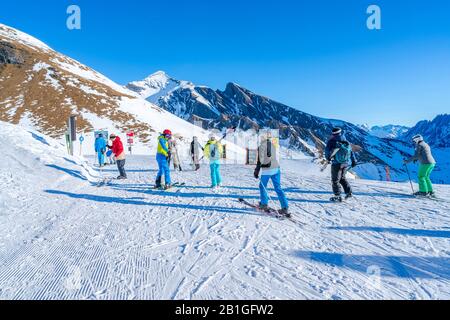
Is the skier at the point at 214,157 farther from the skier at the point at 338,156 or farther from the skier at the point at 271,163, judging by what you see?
the skier at the point at 338,156

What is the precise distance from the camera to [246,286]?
3797 mm

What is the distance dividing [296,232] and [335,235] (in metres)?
0.80

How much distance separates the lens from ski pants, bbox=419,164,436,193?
9.32m

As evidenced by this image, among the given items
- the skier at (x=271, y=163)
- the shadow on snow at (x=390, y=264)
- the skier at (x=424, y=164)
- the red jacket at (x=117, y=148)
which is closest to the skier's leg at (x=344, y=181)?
the skier at (x=424, y=164)

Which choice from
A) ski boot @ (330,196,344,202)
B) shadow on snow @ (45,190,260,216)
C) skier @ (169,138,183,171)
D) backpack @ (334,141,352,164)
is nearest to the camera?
shadow on snow @ (45,190,260,216)

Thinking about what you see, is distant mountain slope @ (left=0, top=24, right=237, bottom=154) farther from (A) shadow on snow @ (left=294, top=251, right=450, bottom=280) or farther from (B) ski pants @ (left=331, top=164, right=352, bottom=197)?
(A) shadow on snow @ (left=294, top=251, right=450, bottom=280)

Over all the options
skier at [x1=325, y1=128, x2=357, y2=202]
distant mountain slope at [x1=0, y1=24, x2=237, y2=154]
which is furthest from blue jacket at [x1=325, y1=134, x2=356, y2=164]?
distant mountain slope at [x1=0, y1=24, x2=237, y2=154]

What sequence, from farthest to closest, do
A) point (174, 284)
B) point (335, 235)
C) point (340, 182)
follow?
point (340, 182) → point (335, 235) → point (174, 284)

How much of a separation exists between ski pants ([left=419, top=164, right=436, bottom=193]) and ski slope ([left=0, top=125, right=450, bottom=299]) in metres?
0.69

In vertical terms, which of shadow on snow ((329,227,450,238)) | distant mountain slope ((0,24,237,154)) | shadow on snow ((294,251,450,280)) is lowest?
shadow on snow ((294,251,450,280))

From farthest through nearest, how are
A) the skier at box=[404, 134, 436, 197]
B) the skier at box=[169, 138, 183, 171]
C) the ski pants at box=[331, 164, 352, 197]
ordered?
the skier at box=[169, 138, 183, 171], the skier at box=[404, 134, 436, 197], the ski pants at box=[331, 164, 352, 197]

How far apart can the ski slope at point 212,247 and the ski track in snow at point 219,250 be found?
2 centimetres
